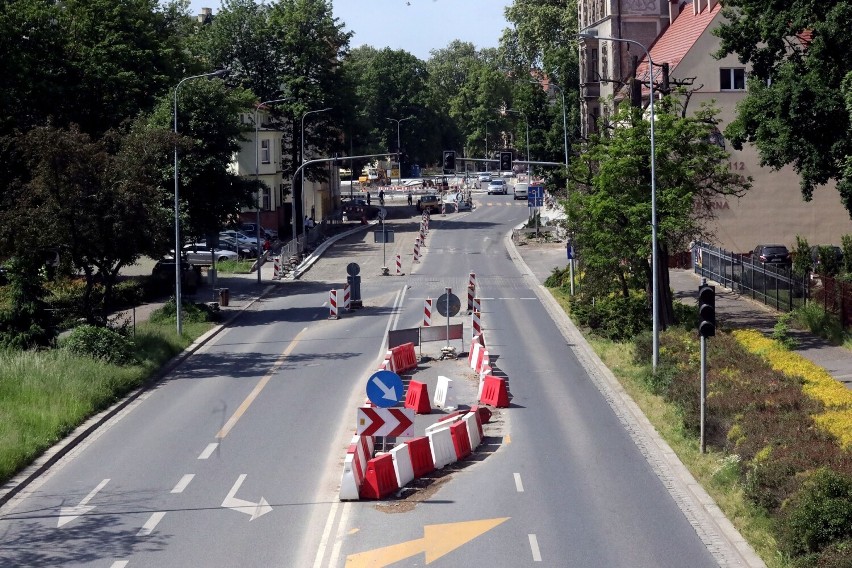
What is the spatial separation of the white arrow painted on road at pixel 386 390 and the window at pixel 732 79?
121 feet

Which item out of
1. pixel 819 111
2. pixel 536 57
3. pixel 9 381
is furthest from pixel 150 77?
pixel 536 57

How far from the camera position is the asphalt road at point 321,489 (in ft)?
50.2

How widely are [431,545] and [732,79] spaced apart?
4079 cm

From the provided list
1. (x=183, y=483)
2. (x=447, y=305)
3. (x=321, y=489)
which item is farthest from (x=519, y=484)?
(x=447, y=305)

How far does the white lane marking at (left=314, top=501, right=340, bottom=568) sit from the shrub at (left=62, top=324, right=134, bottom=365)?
14041 millimetres

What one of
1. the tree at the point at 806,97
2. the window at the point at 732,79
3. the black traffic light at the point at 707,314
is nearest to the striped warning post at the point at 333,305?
the tree at the point at 806,97

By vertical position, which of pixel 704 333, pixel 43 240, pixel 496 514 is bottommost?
pixel 496 514

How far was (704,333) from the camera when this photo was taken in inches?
799

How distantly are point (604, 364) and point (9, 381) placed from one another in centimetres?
1556

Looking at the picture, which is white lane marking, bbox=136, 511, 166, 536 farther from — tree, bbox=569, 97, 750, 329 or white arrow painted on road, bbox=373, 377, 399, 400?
tree, bbox=569, 97, 750, 329

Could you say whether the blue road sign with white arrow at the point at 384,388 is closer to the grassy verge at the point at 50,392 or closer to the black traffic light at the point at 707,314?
the black traffic light at the point at 707,314

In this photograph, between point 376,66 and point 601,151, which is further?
point 376,66

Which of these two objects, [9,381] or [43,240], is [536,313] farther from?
[9,381]

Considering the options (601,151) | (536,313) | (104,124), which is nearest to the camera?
(601,151)
